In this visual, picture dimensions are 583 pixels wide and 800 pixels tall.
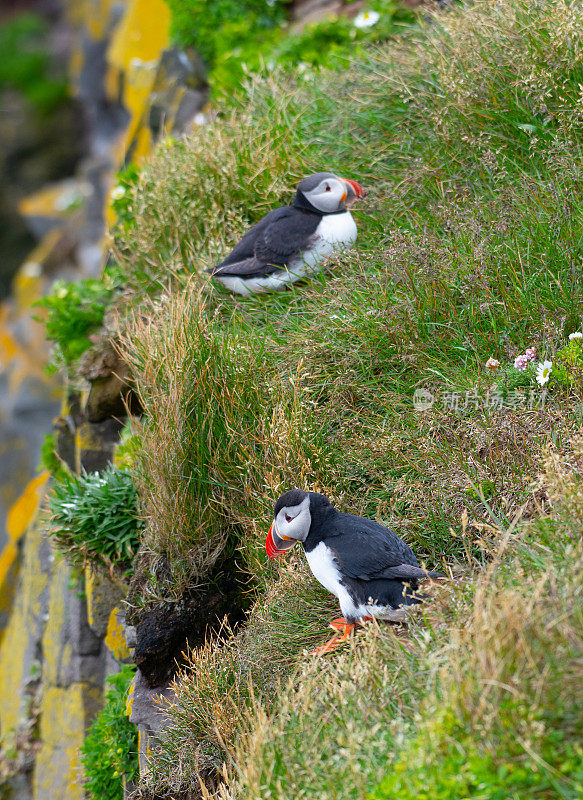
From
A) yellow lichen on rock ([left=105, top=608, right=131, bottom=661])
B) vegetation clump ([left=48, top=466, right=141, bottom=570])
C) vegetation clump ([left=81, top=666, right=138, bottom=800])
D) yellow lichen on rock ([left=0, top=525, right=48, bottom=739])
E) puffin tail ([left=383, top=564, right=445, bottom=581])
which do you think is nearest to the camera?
puffin tail ([left=383, top=564, right=445, bottom=581])

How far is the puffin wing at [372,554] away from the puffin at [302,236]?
2.34 meters

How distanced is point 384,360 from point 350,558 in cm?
153

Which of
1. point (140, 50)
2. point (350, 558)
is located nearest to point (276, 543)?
point (350, 558)

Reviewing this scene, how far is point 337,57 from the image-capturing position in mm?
7094

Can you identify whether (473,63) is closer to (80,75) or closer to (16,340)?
(16,340)

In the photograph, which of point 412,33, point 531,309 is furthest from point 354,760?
point 412,33

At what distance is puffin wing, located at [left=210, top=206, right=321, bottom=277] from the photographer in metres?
5.01

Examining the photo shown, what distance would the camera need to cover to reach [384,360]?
→ 14.1ft

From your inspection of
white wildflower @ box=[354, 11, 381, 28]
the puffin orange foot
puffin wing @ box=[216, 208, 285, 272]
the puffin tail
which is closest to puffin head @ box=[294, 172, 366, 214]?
puffin wing @ box=[216, 208, 285, 272]

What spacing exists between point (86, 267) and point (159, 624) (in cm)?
1108

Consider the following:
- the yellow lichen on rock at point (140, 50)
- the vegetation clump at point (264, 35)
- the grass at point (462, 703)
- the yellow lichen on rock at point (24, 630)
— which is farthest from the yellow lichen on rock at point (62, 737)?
the yellow lichen on rock at point (140, 50)

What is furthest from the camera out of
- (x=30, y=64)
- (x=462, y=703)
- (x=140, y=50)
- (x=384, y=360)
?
(x=30, y=64)

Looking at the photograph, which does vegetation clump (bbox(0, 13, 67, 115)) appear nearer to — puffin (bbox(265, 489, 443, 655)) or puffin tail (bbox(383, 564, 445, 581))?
puffin (bbox(265, 489, 443, 655))

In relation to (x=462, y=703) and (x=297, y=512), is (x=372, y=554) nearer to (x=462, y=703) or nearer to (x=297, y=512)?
(x=297, y=512)
